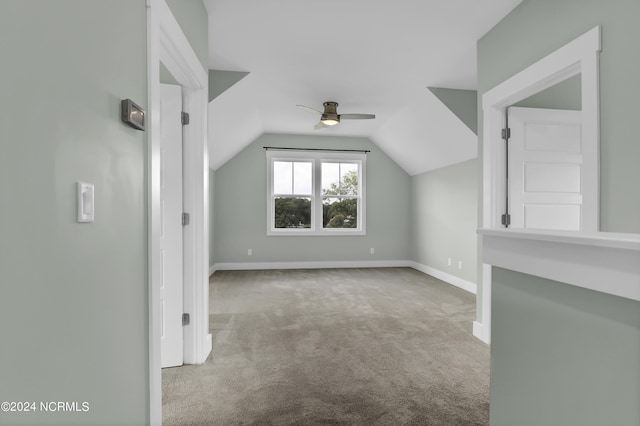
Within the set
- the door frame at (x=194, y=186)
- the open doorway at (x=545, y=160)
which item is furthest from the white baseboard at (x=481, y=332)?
the door frame at (x=194, y=186)

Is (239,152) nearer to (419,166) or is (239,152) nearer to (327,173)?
(327,173)

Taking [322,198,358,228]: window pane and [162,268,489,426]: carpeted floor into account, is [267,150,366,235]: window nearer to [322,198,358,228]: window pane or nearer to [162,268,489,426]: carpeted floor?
[322,198,358,228]: window pane

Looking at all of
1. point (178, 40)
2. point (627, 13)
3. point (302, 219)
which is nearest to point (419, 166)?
point (302, 219)

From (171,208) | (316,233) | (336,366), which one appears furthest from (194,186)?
(316,233)

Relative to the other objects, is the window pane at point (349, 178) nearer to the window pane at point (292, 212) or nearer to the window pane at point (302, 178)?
the window pane at point (302, 178)

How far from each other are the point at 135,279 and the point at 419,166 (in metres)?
5.92

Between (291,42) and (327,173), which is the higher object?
(291,42)

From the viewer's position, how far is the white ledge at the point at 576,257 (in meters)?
0.73

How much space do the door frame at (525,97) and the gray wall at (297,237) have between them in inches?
155

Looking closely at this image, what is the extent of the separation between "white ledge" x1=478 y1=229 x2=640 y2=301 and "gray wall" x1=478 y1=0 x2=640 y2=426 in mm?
38

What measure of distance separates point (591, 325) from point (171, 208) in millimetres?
2354

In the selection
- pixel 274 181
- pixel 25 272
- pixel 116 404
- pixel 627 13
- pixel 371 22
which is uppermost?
pixel 371 22

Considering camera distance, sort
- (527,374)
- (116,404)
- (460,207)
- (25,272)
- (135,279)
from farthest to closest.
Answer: (460,207) < (135,279) < (116,404) < (527,374) < (25,272)

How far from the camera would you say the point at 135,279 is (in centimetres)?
136
